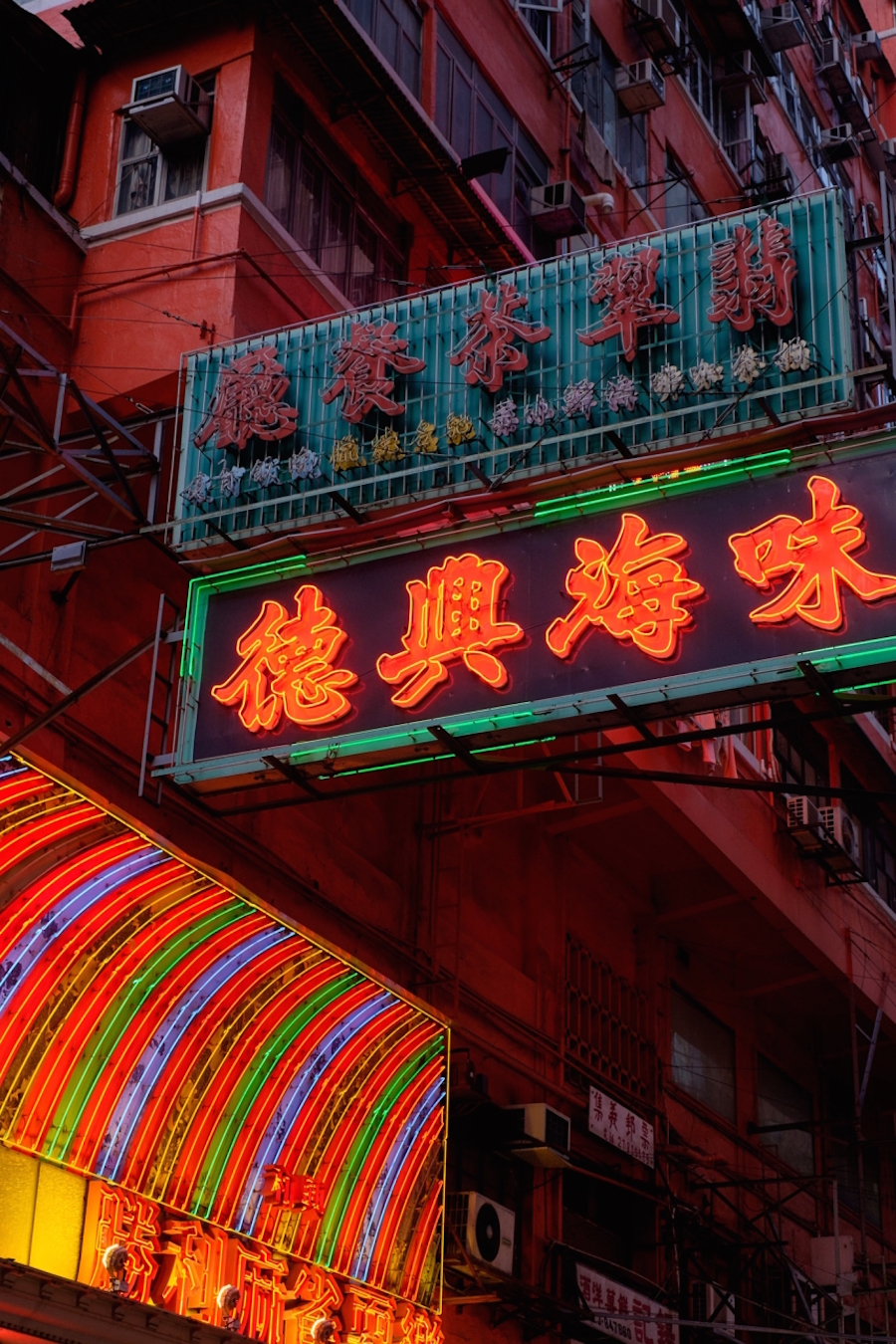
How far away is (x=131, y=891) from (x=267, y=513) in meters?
2.85

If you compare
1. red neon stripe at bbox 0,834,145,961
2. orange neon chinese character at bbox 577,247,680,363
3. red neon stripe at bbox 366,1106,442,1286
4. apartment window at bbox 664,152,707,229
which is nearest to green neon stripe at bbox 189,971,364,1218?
red neon stripe at bbox 366,1106,442,1286

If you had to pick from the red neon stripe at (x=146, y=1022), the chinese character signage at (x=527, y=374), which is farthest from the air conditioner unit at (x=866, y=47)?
the red neon stripe at (x=146, y=1022)

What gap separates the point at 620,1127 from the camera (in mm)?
19266

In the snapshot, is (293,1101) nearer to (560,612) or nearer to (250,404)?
(560,612)

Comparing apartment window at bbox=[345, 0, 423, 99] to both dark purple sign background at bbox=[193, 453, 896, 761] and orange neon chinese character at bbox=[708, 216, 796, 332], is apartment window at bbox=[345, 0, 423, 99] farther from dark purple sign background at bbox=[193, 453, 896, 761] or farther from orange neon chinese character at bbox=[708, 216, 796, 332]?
dark purple sign background at bbox=[193, 453, 896, 761]

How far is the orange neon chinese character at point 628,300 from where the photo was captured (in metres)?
12.1

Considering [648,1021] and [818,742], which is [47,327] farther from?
[818,742]

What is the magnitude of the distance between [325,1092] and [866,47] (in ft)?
92.1

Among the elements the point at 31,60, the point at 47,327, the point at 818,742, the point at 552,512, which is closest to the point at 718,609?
the point at 552,512

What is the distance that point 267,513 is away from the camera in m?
12.7

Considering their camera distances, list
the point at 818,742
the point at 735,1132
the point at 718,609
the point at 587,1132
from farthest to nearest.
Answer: the point at 818,742 < the point at 735,1132 < the point at 587,1132 < the point at 718,609

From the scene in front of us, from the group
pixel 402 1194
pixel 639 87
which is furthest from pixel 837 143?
pixel 402 1194

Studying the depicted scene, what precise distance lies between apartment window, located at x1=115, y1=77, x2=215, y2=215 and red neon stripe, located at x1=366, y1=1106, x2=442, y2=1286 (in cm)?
819

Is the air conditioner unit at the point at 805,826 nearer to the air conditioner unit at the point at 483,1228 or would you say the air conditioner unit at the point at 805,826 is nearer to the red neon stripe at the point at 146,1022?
the air conditioner unit at the point at 483,1228
